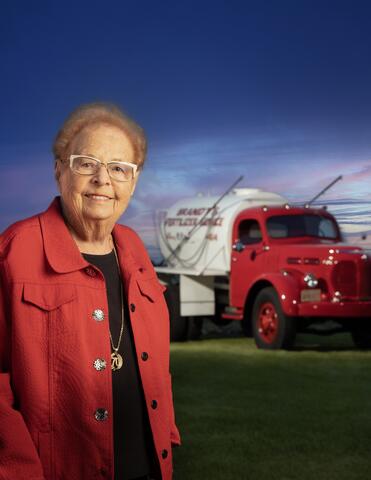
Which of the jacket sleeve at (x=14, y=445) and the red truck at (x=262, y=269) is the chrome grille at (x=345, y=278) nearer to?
the red truck at (x=262, y=269)

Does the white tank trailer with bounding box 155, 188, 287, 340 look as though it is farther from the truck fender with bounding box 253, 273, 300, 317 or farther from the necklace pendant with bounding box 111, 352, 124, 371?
the necklace pendant with bounding box 111, 352, 124, 371

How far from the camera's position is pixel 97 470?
7.98ft

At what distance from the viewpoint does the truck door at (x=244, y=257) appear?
12575mm

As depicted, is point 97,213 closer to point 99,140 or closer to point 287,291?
point 99,140

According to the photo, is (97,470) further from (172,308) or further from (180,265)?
Result: (180,265)

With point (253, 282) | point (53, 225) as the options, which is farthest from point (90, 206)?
point (253, 282)

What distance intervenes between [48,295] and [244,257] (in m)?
10.5

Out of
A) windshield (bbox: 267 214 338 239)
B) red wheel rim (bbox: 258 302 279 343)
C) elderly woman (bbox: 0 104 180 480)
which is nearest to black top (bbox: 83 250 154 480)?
elderly woman (bbox: 0 104 180 480)

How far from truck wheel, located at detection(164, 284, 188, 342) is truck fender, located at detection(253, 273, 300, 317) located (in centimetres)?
252

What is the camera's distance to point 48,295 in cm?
241

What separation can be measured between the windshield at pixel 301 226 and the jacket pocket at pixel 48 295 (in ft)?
33.7

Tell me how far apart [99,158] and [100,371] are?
0.66 meters

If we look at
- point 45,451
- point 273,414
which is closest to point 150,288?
point 45,451

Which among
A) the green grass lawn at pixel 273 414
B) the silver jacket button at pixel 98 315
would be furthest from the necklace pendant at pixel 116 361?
the green grass lawn at pixel 273 414
